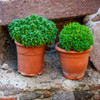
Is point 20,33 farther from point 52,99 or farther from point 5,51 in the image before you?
point 52,99

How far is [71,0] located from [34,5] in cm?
55

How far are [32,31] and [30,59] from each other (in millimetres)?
389

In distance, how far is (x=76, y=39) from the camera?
2318 millimetres

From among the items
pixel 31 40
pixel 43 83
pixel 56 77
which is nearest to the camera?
pixel 31 40

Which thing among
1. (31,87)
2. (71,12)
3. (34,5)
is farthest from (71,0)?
(31,87)

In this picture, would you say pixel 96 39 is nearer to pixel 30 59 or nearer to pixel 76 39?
pixel 76 39

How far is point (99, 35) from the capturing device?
2.75m

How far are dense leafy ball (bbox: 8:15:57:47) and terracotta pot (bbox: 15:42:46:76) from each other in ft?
0.36

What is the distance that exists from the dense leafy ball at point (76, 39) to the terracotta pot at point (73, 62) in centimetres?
8

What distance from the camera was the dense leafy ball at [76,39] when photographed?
2317 mm

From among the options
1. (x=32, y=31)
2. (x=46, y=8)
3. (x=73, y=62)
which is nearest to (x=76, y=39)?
(x=73, y=62)

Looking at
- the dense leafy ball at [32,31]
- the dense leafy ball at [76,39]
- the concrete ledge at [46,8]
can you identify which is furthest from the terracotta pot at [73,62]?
the concrete ledge at [46,8]

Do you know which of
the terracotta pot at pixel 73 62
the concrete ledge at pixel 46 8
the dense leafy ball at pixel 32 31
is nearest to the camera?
the dense leafy ball at pixel 32 31

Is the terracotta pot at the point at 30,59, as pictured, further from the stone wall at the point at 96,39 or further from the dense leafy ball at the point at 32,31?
the stone wall at the point at 96,39
